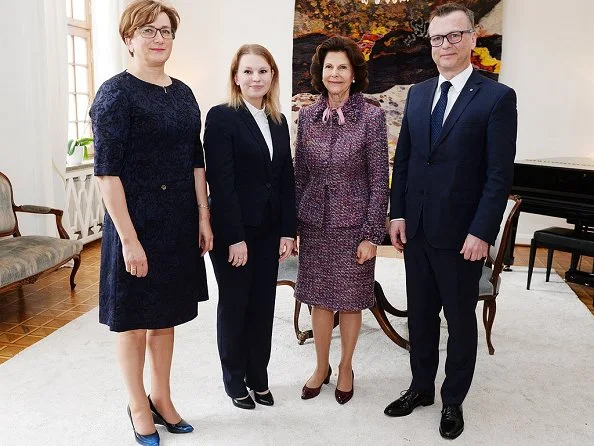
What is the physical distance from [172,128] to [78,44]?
15.2ft

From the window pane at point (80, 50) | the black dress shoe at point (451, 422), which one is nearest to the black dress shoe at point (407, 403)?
the black dress shoe at point (451, 422)

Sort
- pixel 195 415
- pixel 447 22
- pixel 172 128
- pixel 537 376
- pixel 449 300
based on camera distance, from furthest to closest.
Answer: pixel 537 376 → pixel 195 415 → pixel 449 300 → pixel 447 22 → pixel 172 128

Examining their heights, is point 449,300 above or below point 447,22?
below

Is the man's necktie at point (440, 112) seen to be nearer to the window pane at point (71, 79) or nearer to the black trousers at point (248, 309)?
the black trousers at point (248, 309)

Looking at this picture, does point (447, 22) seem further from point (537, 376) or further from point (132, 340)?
point (537, 376)

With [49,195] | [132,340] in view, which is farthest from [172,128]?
[49,195]

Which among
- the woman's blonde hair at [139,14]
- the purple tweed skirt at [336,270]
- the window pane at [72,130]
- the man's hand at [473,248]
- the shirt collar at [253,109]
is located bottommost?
the purple tweed skirt at [336,270]

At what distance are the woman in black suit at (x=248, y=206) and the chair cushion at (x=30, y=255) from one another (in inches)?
72.8

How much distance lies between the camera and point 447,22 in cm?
227

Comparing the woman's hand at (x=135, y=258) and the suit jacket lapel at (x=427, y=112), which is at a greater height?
the suit jacket lapel at (x=427, y=112)

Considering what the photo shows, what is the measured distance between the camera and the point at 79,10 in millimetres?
6066

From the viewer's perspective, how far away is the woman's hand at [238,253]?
2.40 metres

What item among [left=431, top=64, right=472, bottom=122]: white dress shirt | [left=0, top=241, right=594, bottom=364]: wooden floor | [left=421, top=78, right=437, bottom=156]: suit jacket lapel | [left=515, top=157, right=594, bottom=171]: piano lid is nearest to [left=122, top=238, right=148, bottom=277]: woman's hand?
[left=421, top=78, right=437, bottom=156]: suit jacket lapel

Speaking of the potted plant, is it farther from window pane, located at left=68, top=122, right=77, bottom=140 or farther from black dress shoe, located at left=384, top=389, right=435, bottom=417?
black dress shoe, located at left=384, top=389, right=435, bottom=417
